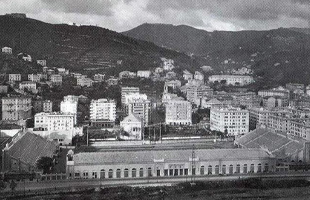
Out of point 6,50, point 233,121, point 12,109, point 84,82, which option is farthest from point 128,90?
point 6,50

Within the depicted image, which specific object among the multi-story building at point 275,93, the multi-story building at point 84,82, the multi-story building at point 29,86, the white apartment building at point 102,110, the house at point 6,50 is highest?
the house at point 6,50

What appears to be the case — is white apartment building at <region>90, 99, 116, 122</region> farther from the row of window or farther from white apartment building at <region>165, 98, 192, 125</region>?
the row of window

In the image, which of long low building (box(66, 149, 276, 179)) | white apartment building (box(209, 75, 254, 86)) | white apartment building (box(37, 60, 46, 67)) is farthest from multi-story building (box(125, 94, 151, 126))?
white apartment building (box(209, 75, 254, 86))

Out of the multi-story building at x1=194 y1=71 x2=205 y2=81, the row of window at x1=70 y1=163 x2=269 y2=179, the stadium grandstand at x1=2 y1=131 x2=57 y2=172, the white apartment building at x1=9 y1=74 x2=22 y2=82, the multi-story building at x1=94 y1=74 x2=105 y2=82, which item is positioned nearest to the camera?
the row of window at x1=70 y1=163 x2=269 y2=179

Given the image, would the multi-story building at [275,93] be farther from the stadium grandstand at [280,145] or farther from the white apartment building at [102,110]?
the stadium grandstand at [280,145]

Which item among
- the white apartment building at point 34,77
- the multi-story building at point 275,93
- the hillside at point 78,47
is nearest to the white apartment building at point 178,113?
the white apartment building at point 34,77

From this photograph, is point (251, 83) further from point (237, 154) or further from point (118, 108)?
point (237, 154)
